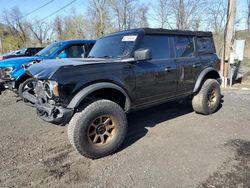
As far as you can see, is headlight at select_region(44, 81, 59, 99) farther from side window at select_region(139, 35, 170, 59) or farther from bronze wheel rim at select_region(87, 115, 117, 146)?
side window at select_region(139, 35, 170, 59)

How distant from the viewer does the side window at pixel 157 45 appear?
4.33 meters

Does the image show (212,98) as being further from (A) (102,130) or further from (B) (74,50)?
Result: (B) (74,50)

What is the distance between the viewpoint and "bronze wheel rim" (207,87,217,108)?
5678 millimetres

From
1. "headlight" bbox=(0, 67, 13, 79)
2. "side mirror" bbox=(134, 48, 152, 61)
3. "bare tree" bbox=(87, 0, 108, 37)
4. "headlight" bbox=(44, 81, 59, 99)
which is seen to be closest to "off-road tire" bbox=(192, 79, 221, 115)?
"side mirror" bbox=(134, 48, 152, 61)

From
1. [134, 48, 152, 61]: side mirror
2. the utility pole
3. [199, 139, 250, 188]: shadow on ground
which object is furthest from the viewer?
the utility pole

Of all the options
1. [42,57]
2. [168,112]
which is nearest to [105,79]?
[168,112]

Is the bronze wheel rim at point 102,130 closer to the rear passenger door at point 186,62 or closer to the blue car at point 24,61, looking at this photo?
the rear passenger door at point 186,62

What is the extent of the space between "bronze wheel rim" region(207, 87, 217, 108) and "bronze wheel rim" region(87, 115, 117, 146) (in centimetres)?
290

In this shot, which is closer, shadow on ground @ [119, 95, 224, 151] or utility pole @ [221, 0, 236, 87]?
shadow on ground @ [119, 95, 224, 151]

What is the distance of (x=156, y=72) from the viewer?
4336 millimetres

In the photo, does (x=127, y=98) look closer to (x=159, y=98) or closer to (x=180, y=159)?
(x=159, y=98)

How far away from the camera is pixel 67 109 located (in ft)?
11.1

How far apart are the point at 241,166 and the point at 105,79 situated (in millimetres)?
2350

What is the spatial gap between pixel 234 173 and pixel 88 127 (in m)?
2.14
